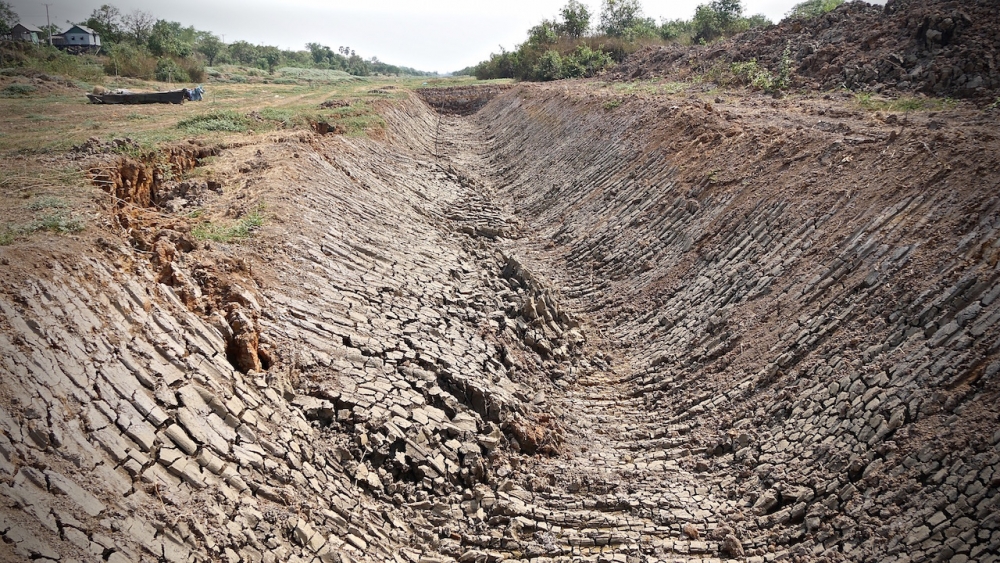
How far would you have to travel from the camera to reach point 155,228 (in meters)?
8.62

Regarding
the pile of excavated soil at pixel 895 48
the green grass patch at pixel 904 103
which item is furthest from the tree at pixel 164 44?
the green grass patch at pixel 904 103

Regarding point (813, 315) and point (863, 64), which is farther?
point (863, 64)

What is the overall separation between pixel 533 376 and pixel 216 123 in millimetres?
12451

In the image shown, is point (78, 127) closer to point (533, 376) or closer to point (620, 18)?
point (533, 376)

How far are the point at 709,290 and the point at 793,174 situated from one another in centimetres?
276

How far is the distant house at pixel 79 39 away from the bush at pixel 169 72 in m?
15.2

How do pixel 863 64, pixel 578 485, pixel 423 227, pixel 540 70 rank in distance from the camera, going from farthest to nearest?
pixel 540 70
pixel 863 64
pixel 423 227
pixel 578 485

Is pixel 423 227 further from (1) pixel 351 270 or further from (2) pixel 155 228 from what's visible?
(2) pixel 155 228

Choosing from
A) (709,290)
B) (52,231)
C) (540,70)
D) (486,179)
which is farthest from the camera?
(540,70)

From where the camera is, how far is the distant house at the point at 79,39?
43.5 meters

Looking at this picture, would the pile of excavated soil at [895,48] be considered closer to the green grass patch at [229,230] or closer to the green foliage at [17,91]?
the green grass patch at [229,230]

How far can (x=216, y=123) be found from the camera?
1667 centimetres

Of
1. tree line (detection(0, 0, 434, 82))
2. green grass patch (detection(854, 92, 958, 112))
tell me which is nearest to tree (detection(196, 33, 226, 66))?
tree line (detection(0, 0, 434, 82))

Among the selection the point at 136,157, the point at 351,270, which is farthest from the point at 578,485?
the point at 136,157
